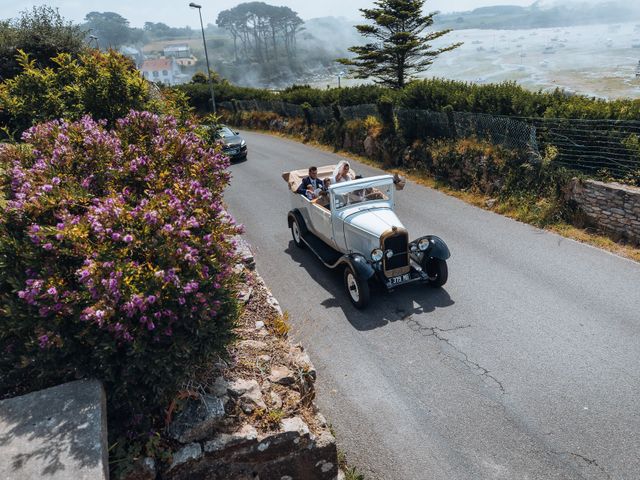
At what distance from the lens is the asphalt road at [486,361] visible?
16.2 feet

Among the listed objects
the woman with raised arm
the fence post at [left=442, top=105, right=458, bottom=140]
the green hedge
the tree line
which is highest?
the tree line

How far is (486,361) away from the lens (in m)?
6.36

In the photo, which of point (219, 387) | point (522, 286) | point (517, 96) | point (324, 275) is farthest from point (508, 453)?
point (517, 96)

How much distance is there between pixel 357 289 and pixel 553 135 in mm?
8213

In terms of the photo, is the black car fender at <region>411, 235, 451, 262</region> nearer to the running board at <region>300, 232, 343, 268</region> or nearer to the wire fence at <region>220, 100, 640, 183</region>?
the running board at <region>300, 232, 343, 268</region>

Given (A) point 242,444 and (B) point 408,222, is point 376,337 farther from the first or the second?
(B) point 408,222

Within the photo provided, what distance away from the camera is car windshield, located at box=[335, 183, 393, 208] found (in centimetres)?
885

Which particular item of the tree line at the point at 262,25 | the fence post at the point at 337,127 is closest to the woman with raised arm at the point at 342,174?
the fence post at the point at 337,127

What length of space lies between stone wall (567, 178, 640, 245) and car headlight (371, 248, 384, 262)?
6128 mm

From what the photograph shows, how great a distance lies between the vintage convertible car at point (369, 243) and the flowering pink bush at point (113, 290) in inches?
139

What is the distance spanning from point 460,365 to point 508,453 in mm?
1545

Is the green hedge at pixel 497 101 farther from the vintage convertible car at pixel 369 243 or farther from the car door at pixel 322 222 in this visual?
the car door at pixel 322 222

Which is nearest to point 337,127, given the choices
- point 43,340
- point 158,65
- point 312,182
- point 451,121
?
point 451,121

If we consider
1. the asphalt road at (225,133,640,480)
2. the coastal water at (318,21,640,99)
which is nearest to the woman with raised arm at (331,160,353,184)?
the asphalt road at (225,133,640,480)
